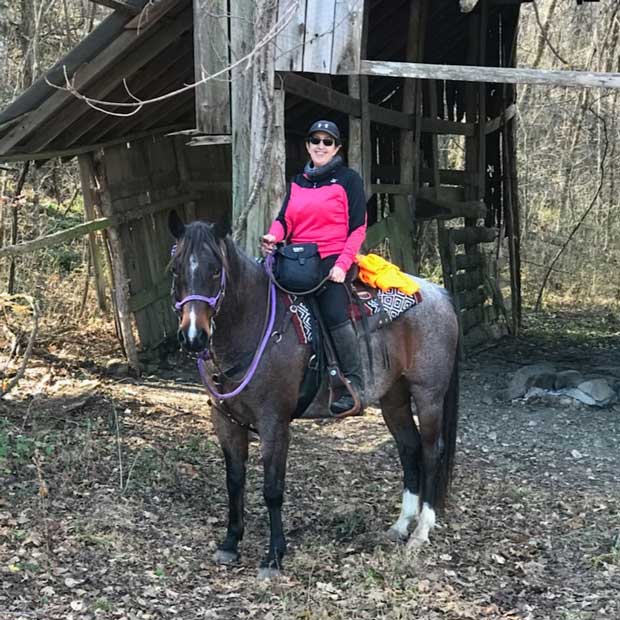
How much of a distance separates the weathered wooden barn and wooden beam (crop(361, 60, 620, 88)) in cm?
4

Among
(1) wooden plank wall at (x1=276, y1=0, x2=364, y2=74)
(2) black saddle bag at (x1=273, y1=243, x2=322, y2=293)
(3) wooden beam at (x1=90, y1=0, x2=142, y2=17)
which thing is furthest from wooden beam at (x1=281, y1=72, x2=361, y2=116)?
(2) black saddle bag at (x1=273, y1=243, x2=322, y2=293)

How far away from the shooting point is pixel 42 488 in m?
5.65

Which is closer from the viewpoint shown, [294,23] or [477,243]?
[294,23]

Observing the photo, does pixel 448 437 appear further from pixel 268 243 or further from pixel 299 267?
pixel 268 243

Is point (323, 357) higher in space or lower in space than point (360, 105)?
lower

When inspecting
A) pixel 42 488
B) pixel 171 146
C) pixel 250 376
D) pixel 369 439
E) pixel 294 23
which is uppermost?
pixel 294 23

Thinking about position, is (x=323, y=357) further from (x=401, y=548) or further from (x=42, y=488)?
(x=42, y=488)

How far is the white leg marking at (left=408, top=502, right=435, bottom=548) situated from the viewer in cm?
561

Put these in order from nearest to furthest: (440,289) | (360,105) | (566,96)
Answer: (440,289) < (360,105) < (566,96)

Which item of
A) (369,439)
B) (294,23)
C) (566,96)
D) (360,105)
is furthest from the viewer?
(566,96)

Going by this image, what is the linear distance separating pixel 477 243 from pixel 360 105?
486 cm

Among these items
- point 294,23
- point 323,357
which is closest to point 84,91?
point 294,23

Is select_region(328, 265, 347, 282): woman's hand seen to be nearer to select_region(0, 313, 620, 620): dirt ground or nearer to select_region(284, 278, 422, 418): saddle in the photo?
select_region(284, 278, 422, 418): saddle

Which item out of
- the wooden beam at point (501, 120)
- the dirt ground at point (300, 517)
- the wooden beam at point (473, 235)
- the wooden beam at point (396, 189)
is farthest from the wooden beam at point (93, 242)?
the wooden beam at point (501, 120)
